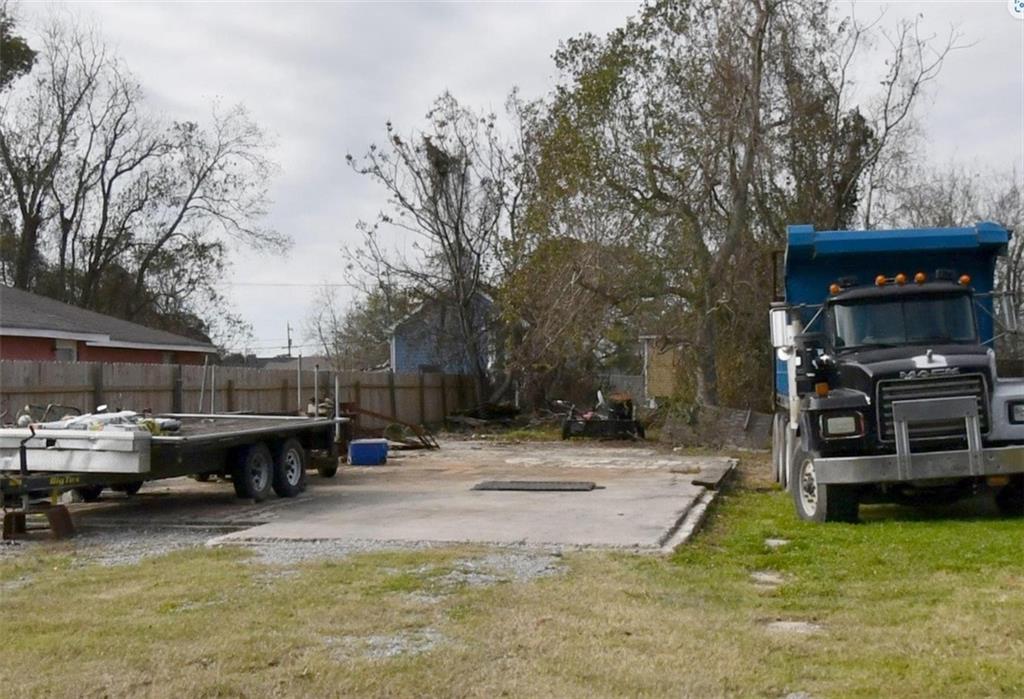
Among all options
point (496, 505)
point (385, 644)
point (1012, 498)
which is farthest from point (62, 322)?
point (385, 644)

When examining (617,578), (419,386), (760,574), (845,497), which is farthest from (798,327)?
(419,386)

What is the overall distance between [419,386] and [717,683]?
29.2 meters

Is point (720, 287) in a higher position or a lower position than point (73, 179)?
lower

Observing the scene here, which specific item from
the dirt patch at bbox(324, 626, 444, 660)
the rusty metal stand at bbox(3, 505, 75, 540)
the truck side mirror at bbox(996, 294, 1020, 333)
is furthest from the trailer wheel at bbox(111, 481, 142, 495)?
the truck side mirror at bbox(996, 294, 1020, 333)

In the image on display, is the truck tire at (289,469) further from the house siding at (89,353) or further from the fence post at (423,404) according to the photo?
the fence post at (423,404)

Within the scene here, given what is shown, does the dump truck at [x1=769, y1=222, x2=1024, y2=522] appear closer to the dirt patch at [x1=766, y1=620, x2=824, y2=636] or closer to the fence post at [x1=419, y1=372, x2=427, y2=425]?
the dirt patch at [x1=766, y1=620, x2=824, y2=636]

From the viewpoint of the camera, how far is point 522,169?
1453 inches

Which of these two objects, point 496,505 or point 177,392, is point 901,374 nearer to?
point 496,505

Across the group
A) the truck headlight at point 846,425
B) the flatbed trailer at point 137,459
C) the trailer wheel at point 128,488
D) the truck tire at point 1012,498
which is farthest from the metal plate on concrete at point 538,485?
the truck tire at point 1012,498

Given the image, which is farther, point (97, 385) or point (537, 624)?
point (97, 385)

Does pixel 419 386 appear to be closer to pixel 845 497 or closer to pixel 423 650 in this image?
pixel 845 497

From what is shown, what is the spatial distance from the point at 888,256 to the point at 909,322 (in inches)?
55.5

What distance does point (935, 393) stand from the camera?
1113 centimetres

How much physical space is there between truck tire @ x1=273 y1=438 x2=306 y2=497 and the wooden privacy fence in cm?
446
